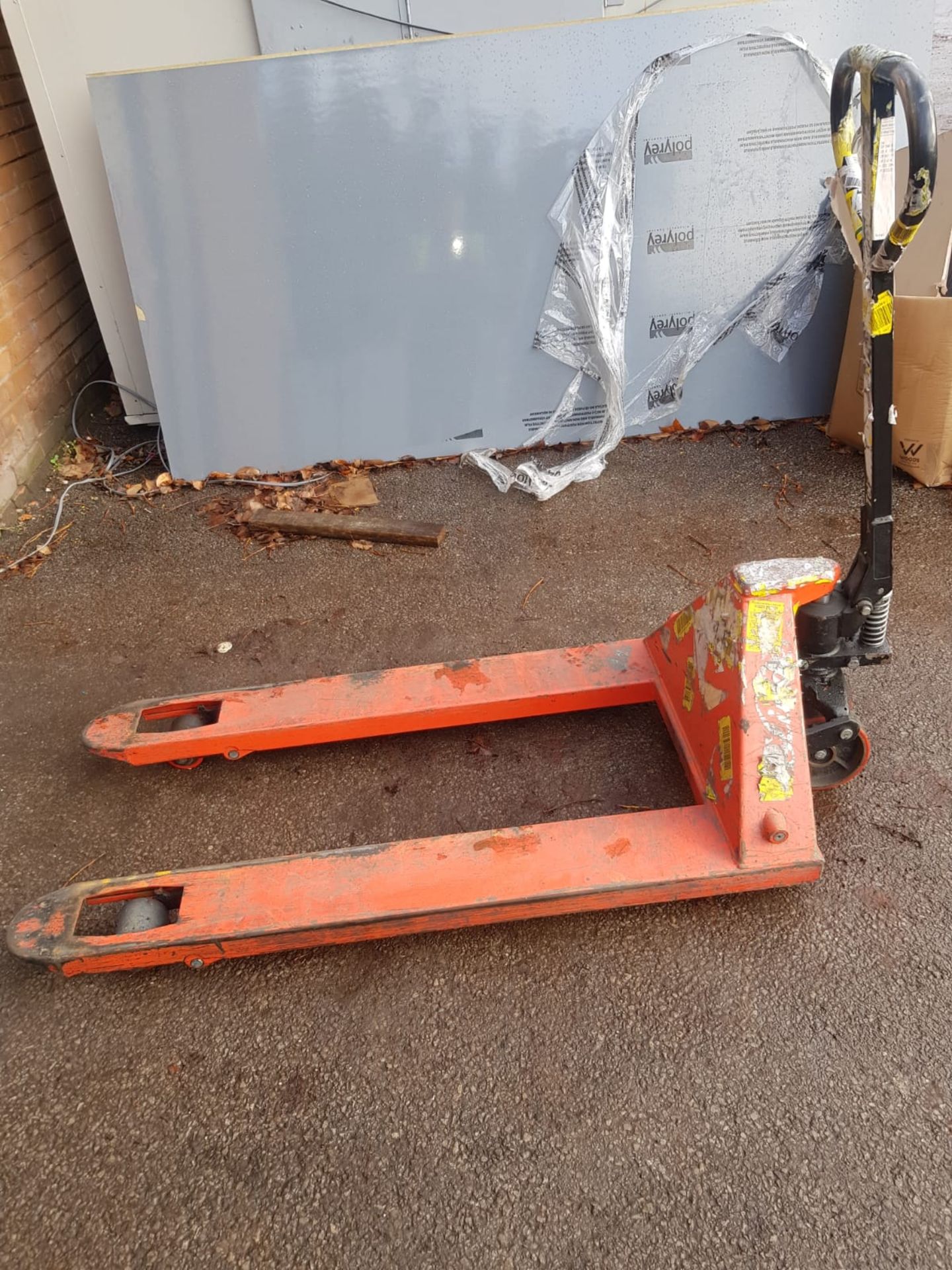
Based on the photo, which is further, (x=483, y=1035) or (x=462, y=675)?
(x=462, y=675)

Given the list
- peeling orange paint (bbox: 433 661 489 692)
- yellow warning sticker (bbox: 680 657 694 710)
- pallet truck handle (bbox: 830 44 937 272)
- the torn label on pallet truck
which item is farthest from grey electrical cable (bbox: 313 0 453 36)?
yellow warning sticker (bbox: 680 657 694 710)

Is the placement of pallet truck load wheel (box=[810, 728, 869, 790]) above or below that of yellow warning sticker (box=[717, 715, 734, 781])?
below

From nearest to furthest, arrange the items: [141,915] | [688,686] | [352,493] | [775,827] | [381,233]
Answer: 1. [775,827]
2. [141,915]
3. [688,686]
4. [381,233]
5. [352,493]

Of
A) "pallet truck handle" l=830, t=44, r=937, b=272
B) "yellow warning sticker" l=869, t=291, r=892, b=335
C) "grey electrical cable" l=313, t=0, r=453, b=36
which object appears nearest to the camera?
"pallet truck handle" l=830, t=44, r=937, b=272

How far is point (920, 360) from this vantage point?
334 centimetres

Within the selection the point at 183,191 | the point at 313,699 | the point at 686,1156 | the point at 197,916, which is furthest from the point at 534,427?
the point at 686,1156

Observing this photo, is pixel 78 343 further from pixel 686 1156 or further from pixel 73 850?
pixel 686 1156

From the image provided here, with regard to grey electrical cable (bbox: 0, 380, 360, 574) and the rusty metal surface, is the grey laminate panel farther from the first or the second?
the rusty metal surface

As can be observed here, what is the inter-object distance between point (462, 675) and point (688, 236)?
2.48m

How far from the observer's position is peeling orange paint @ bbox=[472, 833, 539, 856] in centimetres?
196

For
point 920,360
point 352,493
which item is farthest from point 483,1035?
point 920,360

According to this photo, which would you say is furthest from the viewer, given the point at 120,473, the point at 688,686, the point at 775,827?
the point at 120,473

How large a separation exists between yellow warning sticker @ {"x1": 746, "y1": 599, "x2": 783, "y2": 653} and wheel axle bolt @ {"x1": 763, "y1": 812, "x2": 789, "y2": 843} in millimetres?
377

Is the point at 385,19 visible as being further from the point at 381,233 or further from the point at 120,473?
the point at 120,473
